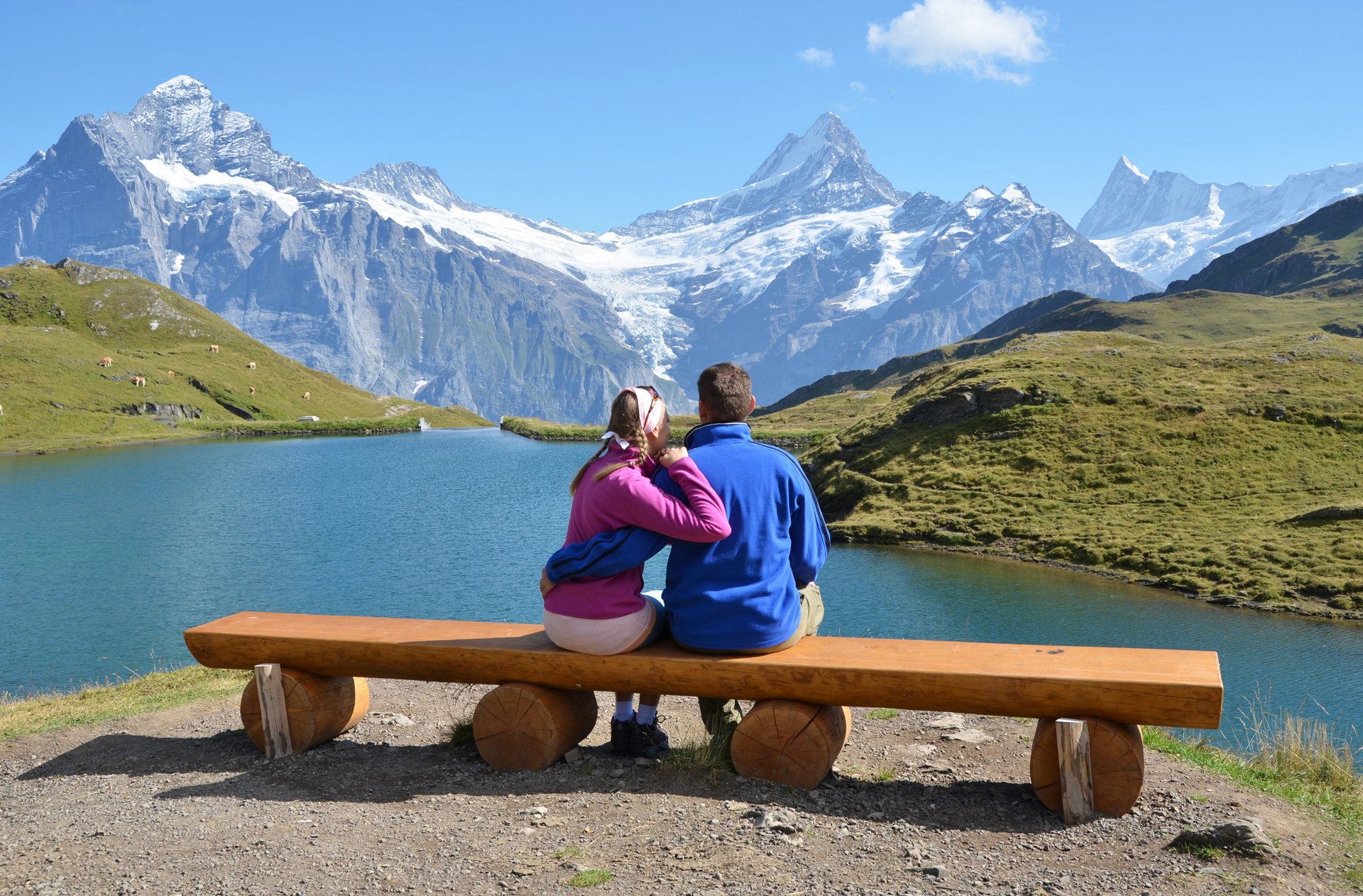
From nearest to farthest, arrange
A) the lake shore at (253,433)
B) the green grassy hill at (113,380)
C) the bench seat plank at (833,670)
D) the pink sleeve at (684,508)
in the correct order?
1. the bench seat plank at (833,670)
2. the pink sleeve at (684,508)
3. the lake shore at (253,433)
4. the green grassy hill at (113,380)

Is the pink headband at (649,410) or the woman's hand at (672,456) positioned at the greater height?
the pink headband at (649,410)

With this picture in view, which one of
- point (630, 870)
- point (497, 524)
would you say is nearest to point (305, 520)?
point (497, 524)

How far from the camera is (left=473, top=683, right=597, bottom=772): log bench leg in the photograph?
9922 mm

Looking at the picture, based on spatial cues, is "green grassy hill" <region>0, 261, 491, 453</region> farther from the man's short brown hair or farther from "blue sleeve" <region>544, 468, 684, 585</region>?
the man's short brown hair

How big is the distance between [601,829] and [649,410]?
3726mm

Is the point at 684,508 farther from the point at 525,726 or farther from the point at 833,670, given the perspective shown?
the point at 525,726

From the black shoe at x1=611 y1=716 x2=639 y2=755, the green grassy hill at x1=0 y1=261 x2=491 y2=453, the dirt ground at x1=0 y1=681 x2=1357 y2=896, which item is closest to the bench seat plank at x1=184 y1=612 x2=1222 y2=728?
the black shoe at x1=611 y1=716 x2=639 y2=755

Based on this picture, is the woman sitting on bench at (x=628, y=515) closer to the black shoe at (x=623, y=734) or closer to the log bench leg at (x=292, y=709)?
the black shoe at (x=623, y=734)

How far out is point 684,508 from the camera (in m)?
8.81

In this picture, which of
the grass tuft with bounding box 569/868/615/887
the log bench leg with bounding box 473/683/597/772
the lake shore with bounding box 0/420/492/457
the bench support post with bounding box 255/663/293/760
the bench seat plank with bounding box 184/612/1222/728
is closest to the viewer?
the grass tuft with bounding box 569/868/615/887

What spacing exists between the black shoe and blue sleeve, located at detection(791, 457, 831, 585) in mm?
2422

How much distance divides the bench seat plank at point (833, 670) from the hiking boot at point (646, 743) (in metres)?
0.79

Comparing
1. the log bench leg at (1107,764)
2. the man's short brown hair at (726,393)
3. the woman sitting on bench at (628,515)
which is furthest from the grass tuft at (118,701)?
the log bench leg at (1107,764)

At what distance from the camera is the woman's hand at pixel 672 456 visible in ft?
29.0
